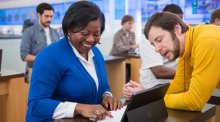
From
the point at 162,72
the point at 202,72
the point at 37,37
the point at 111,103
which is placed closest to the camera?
the point at 202,72

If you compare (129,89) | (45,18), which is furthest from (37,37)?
(129,89)

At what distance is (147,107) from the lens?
1111mm

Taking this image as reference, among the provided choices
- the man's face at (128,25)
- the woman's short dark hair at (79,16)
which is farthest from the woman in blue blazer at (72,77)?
the man's face at (128,25)

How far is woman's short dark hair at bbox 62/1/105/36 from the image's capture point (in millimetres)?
1292

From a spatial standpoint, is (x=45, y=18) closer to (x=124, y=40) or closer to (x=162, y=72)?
(x=124, y=40)

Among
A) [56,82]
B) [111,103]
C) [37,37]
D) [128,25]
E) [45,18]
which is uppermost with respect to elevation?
[45,18]

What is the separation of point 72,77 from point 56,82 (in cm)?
8

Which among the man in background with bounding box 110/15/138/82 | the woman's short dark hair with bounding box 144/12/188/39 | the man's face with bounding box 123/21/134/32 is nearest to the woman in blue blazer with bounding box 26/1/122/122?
the woman's short dark hair with bounding box 144/12/188/39

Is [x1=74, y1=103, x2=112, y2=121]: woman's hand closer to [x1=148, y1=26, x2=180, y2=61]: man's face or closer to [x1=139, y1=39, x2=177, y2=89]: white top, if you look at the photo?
[x1=148, y1=26, x2=180, y2=61]: man's face

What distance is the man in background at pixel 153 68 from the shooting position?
6.88ft

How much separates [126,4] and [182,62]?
14.3ft

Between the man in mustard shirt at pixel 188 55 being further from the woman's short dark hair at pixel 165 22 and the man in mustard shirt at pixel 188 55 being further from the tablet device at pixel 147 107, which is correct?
the tablet device at pixel 147 107

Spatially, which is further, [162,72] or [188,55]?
[162,72]

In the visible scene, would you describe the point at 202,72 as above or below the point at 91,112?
above
